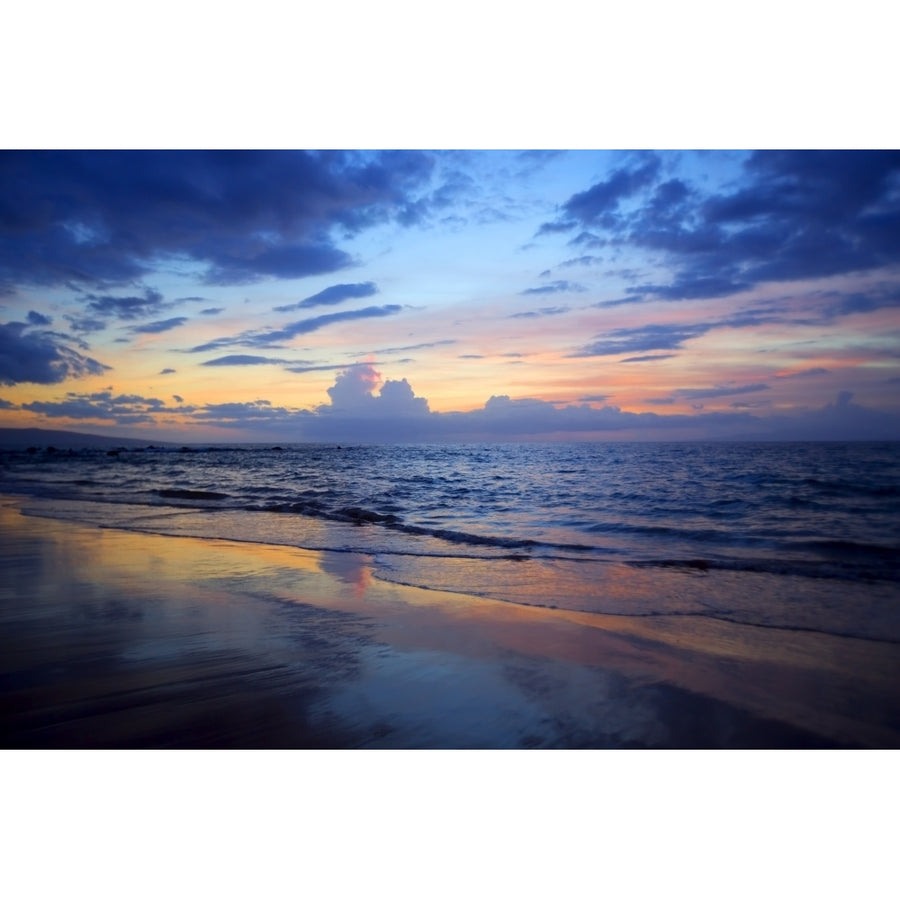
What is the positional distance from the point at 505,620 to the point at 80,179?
8.87 meters

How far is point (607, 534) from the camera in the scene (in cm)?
1056

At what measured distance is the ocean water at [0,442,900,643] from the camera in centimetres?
616

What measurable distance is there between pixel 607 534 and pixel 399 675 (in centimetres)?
750

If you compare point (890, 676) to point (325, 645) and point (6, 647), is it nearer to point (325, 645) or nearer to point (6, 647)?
point (325, 645)

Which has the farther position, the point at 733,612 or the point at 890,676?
the point at 733,612

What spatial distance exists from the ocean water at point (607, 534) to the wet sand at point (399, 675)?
2.83 ft

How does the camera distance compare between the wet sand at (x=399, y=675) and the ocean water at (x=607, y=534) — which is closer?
the wet sand at (x=399, y=675)

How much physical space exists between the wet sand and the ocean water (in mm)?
863

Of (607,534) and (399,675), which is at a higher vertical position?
(399,675)

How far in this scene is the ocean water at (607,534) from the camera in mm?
6156

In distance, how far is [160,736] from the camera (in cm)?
300

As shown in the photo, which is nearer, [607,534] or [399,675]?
[399,675]

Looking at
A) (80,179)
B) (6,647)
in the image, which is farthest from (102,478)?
(6,647)

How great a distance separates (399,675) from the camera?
385 centimetres
